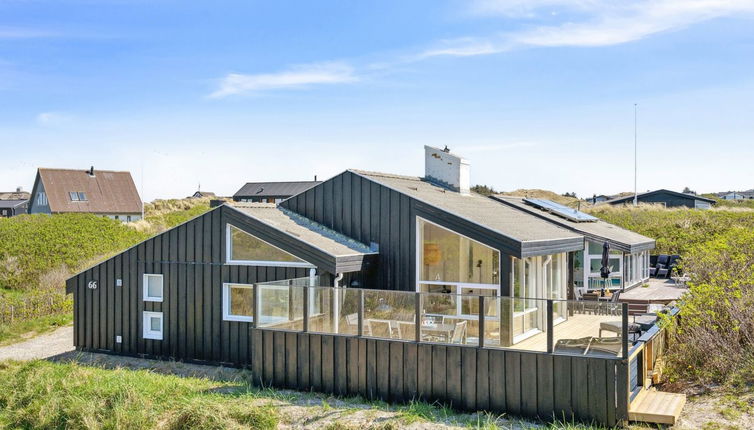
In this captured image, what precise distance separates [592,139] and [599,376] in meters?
24.2

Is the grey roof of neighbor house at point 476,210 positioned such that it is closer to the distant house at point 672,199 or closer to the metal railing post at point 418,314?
the metal railing post at point 418,314

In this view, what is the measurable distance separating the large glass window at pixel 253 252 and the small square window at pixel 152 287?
224 centimetres

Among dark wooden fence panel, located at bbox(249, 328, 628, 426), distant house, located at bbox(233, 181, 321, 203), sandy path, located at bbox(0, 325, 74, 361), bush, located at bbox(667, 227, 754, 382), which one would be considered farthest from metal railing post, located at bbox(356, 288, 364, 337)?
distant house, located at bbox(233, 181, 321, 203)

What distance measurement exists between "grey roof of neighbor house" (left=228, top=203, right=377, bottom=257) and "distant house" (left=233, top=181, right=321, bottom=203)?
49264 millimetres

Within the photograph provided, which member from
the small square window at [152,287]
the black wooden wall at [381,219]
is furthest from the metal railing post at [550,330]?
the small square window at [152,287]

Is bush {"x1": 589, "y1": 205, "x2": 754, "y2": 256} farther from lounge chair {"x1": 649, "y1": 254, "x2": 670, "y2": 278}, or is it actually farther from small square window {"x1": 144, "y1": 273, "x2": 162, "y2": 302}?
small square window {"x1": 144, "y1": 273, "x2": 162, "y2": 302}

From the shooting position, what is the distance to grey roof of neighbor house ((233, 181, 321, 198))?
65812 millimetres

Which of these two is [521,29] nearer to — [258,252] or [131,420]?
[258,252]

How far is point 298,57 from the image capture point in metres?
20.9

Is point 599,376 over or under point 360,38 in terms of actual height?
under

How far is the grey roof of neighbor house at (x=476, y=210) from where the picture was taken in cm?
1355

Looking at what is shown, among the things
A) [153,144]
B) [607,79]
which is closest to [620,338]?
[607,79]

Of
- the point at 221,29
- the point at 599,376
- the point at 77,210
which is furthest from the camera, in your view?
the point at 77,210

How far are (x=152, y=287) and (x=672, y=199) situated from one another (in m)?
47.4
